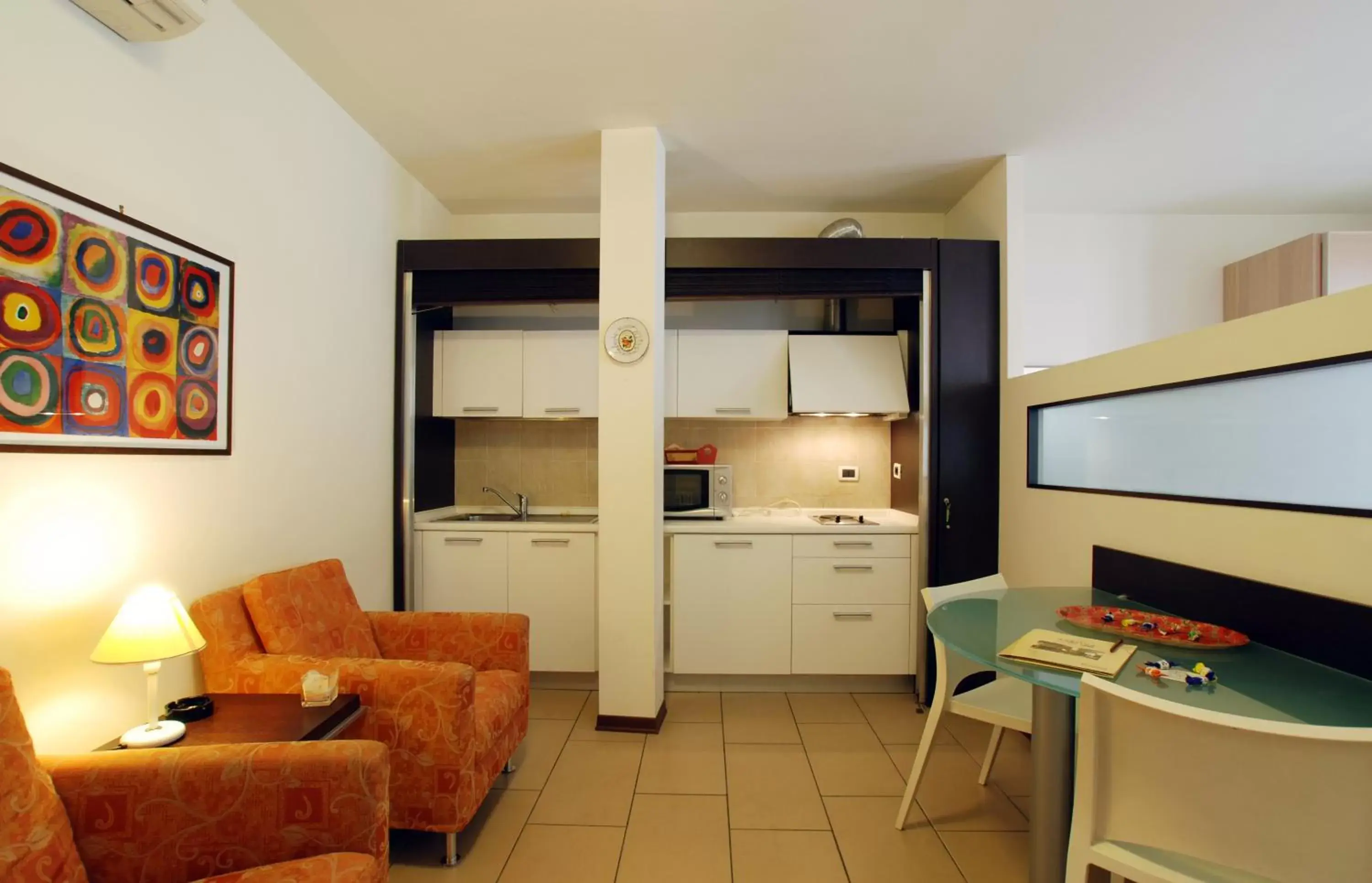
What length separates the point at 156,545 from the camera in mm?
1790

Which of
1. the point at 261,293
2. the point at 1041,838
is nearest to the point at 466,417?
the point at 261,293

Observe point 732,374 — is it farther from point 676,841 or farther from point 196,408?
point 196,408

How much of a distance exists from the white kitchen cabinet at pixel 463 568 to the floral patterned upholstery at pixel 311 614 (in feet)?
2.87

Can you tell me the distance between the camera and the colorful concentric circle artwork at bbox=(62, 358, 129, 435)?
1.53m

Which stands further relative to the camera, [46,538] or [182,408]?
[182,408]

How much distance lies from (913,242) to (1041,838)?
2.65 meters

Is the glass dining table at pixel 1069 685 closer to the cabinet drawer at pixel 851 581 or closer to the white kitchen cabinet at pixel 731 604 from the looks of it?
the cabinet drawer at pixel 851 581

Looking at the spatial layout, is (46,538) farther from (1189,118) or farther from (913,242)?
(1189,118)

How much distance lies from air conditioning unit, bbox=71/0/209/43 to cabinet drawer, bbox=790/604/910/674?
Answer: 326cm

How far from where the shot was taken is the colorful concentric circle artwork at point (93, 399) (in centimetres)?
153

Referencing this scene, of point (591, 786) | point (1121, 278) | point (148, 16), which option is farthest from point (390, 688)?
point (1121, 278)

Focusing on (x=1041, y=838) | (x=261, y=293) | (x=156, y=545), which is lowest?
(x=1041, y=838)

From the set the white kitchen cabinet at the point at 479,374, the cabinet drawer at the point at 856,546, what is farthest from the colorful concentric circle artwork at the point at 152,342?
the cabinet drawer at the point at 856,546

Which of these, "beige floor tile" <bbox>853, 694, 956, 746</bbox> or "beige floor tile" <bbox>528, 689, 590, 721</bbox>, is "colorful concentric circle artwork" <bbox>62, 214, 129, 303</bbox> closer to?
"beige floor tile" <bbox>528, 689, 590, 721</bbox>
